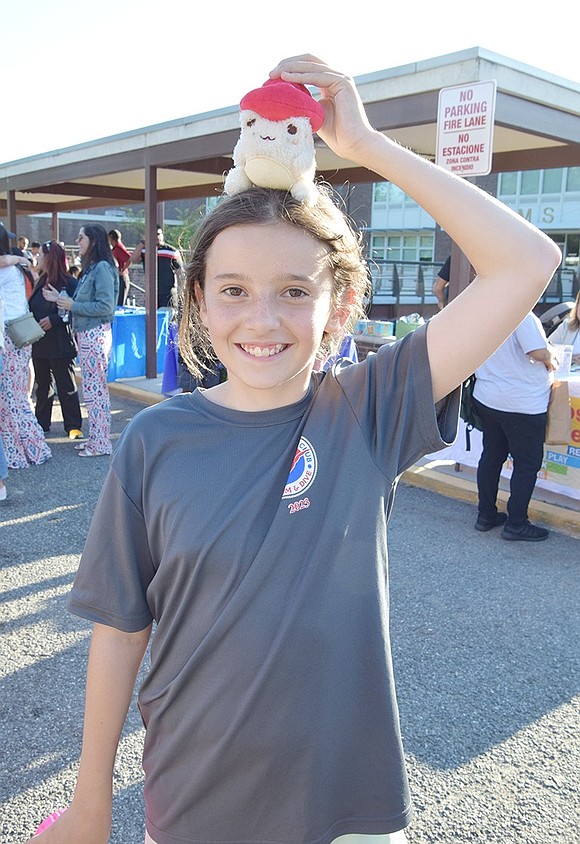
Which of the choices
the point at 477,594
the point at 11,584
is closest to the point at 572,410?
the point at 477,594

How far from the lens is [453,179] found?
4.36 ft

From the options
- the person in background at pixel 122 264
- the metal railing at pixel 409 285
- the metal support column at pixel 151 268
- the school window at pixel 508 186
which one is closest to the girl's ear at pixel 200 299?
→ the metal support column at pixel 151 268

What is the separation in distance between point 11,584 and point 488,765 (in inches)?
110

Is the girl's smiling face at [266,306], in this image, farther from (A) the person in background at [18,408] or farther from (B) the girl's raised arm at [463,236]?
(A) the person in background at [18,408]

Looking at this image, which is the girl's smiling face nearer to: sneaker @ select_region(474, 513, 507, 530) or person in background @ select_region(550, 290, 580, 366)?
sneaker @ select_region(474, 513, 507, 530)

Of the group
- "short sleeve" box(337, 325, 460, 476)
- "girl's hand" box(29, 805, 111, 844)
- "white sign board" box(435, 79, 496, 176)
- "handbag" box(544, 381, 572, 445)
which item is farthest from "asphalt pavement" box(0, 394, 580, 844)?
"white sign board" box(435, 79, 496, 176)

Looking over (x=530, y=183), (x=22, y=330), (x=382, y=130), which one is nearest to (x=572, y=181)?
(x=530, y=183)

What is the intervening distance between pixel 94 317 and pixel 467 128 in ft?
11.9

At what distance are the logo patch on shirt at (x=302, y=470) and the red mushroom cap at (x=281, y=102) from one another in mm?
552

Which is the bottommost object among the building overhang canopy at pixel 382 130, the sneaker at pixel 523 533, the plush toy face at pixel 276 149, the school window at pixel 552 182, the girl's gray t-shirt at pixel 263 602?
the sneaker at pixel 523 533

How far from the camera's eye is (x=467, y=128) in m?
5.33

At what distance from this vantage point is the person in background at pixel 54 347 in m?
7.47

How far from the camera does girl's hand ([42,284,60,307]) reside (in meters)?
7.30

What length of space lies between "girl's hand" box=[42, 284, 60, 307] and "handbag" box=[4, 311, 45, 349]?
2.22ft
